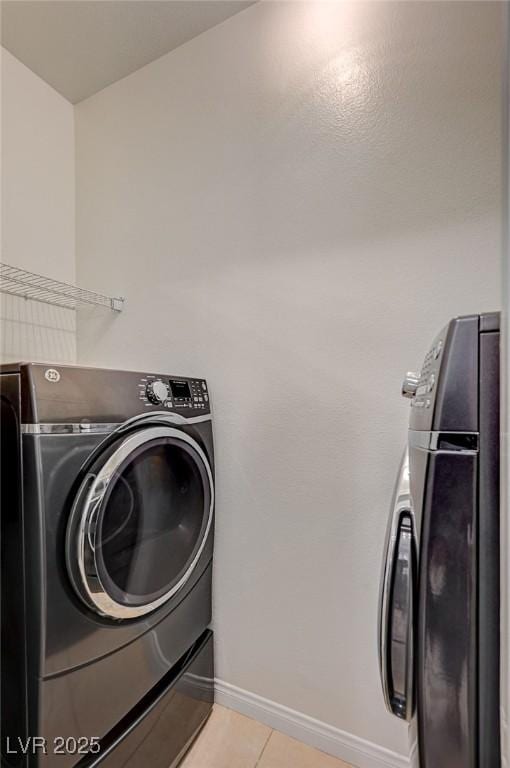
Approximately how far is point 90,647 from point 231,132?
1.73 meters

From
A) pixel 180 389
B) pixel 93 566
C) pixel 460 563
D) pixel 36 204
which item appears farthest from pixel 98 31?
pixel 460 563

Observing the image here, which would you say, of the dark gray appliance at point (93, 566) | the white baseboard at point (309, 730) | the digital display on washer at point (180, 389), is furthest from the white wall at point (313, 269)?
the dark gray appliance at point (93, 566)

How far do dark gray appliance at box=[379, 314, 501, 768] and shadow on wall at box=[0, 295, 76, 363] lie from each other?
5.42ft

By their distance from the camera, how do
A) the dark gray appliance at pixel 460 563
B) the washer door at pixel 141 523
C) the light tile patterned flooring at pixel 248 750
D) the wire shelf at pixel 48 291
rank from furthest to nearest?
the wire shelf at pixel 48 291 < the light tile patterned flooring at pixel 248 750 < the washer door at pixel 141 523 < the dark gray appliance at pixel 460 563

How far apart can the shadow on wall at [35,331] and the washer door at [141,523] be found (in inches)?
36.4

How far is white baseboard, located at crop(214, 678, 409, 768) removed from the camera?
45.6 inches

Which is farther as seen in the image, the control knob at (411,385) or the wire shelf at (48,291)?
the wire shelf at (48,291)

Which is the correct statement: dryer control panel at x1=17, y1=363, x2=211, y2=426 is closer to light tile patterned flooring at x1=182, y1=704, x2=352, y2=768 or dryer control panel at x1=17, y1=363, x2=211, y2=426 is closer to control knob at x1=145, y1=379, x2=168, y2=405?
control knob at x1=145, y1=379, x2=168, y2=405

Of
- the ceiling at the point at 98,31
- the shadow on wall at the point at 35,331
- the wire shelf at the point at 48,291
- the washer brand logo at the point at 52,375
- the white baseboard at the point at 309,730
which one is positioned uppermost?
the ceiling at the point at 98,31

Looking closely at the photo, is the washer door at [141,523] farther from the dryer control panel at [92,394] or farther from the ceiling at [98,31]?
the ceiling at [98,31]

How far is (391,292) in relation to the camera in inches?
45.3

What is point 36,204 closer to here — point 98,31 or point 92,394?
point 98,31

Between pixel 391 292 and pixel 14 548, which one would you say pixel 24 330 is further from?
pixel 391 292

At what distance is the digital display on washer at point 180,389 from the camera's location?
121 centimetres
